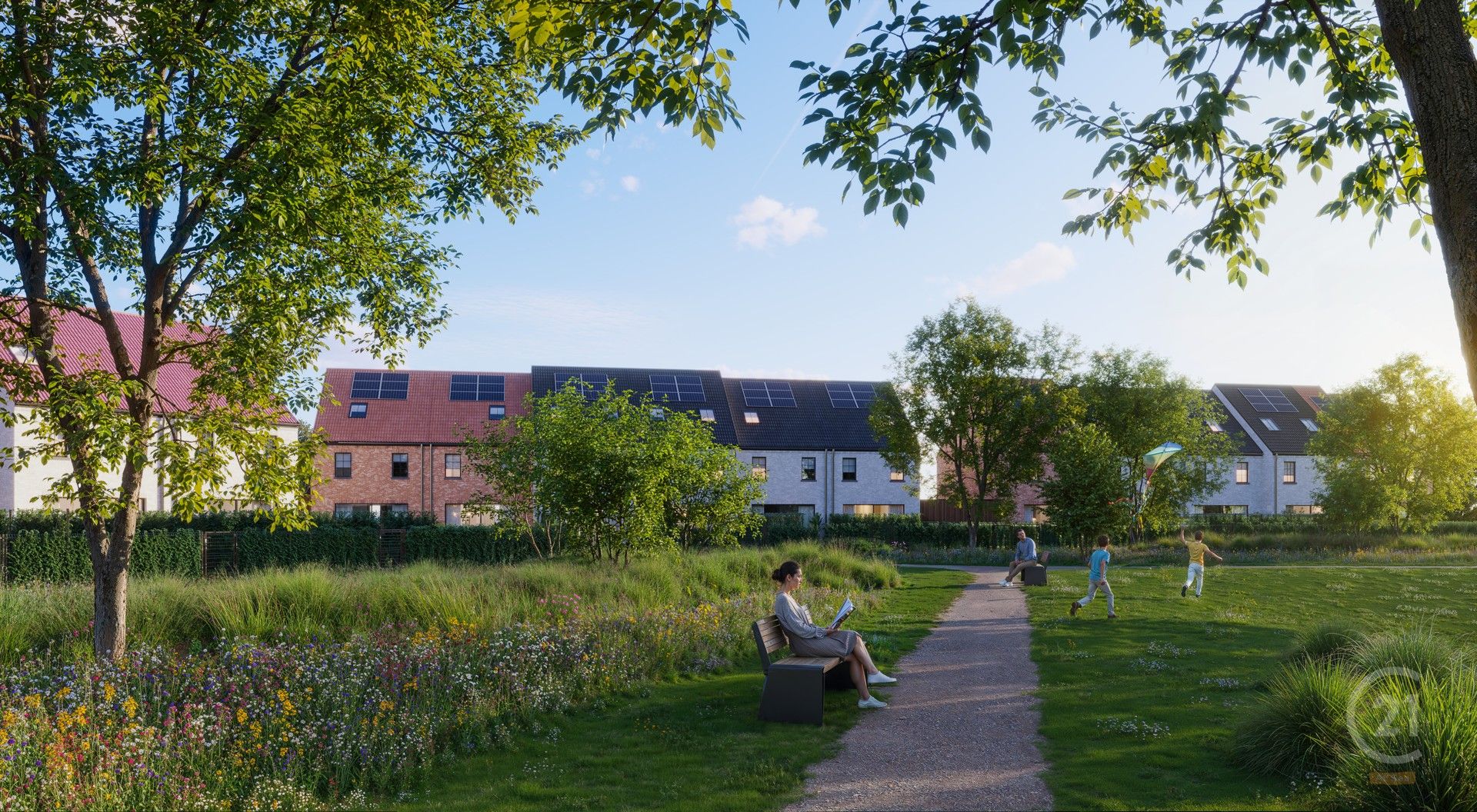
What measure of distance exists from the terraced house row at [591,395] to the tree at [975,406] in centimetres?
371

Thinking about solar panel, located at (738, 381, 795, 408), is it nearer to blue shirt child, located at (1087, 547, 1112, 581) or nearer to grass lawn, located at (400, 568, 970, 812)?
blue shirt child, located at (1087, 547, 1112, 581)

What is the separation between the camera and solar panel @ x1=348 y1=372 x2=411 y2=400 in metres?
45.2

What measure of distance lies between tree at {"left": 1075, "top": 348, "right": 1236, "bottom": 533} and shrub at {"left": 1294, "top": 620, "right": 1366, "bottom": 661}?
3582cm

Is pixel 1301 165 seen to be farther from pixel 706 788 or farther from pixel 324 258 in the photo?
pixel 324 258

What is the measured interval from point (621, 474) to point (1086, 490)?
74.1 ft

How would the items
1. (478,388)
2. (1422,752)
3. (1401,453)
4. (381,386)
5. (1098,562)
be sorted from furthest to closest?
1. (478,388)
2. (381,386)
3. (1401,453)
4. (1098,562)
5. (1422,752)

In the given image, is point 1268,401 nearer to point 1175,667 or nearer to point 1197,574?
point 1197,574

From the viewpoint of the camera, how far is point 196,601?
11.3 meters

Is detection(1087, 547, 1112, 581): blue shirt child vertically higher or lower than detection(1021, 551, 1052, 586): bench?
higher

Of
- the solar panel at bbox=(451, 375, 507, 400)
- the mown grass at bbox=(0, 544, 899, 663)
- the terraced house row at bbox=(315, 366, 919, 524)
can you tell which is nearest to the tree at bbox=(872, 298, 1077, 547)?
the terraced house row at bbox=(315, 366, 919, 524)

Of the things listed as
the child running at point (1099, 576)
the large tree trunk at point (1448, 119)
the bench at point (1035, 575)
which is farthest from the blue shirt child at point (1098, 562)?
the large tree trunk at point (1448, 119)

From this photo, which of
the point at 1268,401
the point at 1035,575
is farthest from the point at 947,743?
the point at 1268,401

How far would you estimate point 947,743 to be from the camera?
7.92 metres

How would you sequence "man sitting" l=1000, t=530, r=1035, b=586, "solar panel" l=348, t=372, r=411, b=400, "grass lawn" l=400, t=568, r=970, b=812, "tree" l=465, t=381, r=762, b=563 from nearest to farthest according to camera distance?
"grass lawn" l=400, t=568, r=970, b=812, "tree" l=465, t=381, r=762, b=563, "man sitting" l=1000, t=530, r=1035, b=586, "solar panel" l=348, t=372, r=411, b=400
